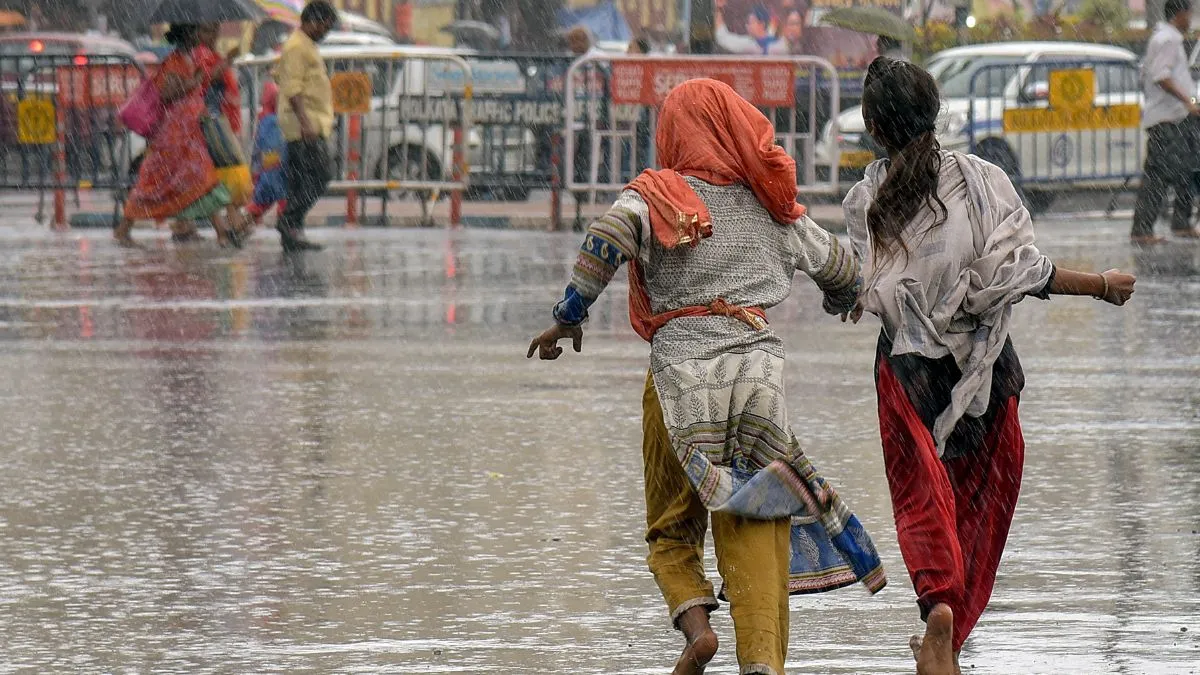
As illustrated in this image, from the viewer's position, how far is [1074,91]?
781 inches

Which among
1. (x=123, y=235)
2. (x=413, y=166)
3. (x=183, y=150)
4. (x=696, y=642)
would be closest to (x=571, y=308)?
(x=696, y=642)

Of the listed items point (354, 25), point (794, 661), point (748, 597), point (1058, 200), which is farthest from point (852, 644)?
point (354, 25)

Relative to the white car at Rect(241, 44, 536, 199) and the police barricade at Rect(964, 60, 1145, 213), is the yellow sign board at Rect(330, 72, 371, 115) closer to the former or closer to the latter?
the white car at Rect(241, 44, 536, 199)

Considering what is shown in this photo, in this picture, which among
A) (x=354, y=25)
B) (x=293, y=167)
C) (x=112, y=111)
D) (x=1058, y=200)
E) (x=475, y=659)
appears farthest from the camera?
(x=354, y=25)

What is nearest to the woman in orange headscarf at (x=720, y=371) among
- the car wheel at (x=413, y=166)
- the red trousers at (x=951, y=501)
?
the red trousers at (x=951, y=501)

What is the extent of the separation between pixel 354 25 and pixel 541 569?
1213 inches

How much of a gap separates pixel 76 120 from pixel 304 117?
4.51 m

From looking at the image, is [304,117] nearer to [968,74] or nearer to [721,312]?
[968,74]

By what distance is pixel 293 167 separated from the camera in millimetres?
16109

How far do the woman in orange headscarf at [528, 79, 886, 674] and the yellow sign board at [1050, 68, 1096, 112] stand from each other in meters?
15.1

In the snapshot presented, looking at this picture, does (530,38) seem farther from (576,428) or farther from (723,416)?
(723,416)

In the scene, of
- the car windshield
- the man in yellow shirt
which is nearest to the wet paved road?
the man in yellow shirt

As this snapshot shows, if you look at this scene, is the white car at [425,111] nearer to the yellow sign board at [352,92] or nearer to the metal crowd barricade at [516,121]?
the metal crowd barricade at [516,121]

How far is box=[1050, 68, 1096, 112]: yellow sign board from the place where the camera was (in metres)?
19.7
